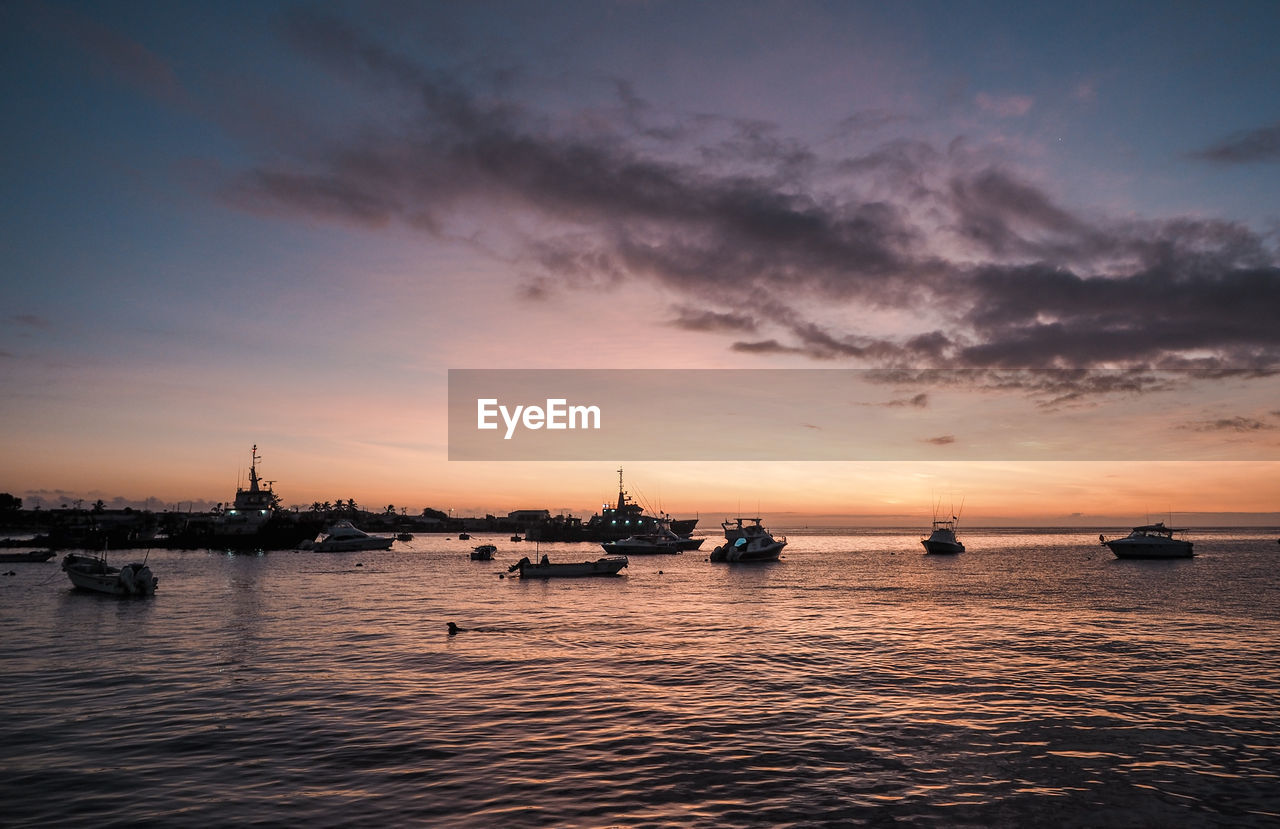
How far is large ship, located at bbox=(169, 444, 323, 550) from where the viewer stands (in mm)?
141625

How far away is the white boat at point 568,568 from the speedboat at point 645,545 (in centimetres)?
4776

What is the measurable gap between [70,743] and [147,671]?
1065 cm

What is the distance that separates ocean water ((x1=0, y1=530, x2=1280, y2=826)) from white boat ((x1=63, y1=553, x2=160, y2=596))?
8.12 metres

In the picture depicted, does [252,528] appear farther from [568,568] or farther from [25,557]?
[568,568]

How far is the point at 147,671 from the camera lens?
29.2m

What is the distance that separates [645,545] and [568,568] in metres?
62.3

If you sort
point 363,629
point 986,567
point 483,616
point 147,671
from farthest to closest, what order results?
point 986,567 < point 483,616 < point 363,629 < point 147,671

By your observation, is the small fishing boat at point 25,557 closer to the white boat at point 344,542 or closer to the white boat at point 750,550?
the white boat at point 344,542

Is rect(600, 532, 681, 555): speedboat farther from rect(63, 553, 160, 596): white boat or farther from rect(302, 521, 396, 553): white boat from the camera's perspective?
rect(63, 553, 160, 596): white boat

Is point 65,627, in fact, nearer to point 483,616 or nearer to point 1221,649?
point 483,616

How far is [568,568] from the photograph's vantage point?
8319 centimetres

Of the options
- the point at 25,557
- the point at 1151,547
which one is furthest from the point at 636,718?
the point at 1151,547

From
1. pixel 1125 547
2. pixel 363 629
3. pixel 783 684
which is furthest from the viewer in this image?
pixel 1125 547

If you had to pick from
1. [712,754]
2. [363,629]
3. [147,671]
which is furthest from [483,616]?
[712,754]
